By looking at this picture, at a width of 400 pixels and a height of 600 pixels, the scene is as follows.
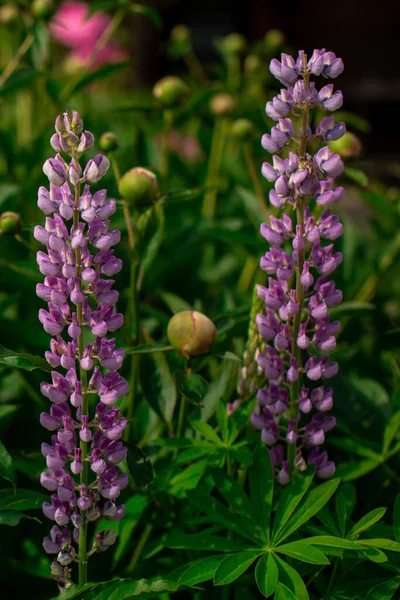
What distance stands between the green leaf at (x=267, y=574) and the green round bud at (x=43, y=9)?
1.30 meters

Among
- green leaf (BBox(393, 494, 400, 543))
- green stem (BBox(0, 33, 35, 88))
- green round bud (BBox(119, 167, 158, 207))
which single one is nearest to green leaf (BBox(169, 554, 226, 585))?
green leaf (BBox(393, 494, 400, 543))

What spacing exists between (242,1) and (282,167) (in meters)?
5.87

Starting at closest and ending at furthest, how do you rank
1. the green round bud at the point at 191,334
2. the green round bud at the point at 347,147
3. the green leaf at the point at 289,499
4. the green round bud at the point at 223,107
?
the green leaf at the point at 289,499, the green round bud at the point at 191,334, the green round bud at the point at 347,147, the green round bud at the point at 223,107

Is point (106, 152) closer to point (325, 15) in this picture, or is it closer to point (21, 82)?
point (21, 82)

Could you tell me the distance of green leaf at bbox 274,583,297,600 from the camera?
2.90 feet

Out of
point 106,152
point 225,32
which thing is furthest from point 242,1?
point 106,152

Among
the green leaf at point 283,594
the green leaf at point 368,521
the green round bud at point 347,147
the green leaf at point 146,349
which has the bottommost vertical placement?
the green leaf at point 283,594

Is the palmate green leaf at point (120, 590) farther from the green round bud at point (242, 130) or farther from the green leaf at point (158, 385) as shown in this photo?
the green round bud at point (242, 130)

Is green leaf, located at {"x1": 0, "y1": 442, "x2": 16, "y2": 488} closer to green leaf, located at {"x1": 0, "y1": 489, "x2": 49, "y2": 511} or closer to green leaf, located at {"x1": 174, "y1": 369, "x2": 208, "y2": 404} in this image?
green leaf, located at {"x1": 0, "y1": 489, "x2": 49, "y2": 511}

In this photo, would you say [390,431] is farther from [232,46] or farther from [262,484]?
[232,46]

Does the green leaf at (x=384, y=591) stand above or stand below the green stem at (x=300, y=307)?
below

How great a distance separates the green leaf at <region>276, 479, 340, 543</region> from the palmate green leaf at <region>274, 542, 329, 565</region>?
0.07 ft

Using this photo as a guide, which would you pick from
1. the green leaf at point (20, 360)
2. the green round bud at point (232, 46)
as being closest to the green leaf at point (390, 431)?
the green leaf at point (20, 360)

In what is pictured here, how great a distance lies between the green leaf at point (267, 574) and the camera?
2.85ft
